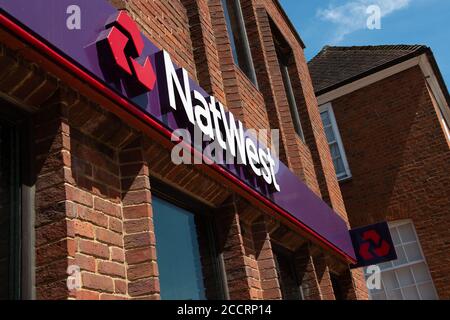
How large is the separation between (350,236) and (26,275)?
6.39m

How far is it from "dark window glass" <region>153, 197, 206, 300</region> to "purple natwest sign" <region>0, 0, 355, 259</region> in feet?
1.89

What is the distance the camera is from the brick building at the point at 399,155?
40.1 feet

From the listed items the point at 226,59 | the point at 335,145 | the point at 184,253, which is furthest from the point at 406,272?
the point at 184,253

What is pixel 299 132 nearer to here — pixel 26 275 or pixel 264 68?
pixel 264 68

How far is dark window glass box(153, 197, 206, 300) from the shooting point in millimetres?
3675

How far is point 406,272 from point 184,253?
1016 centimetres

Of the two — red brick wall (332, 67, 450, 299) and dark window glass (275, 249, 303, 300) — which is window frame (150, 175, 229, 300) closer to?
dark window glass (275, 249, 303, 300)

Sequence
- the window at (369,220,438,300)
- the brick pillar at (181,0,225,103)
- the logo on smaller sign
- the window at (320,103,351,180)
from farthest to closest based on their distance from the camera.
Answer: the window at (320,103,351,180) < the window at (369,220,438,300) < the logo on smaller sign < the brick pillar at (181,0,225,103)

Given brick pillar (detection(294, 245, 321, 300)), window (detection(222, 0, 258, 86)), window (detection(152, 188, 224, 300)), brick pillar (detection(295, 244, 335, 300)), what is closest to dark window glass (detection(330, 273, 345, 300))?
brick pillar (detection(295, 244, 335, 300))

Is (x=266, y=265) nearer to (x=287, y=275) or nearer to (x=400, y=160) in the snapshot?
(x=287, y=275)

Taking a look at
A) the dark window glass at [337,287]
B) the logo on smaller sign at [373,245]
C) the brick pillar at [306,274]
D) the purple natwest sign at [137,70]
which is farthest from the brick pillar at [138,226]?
the dark window glass at [337,287]

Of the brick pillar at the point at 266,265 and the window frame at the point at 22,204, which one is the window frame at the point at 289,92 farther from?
the window frame at the point at 22,204

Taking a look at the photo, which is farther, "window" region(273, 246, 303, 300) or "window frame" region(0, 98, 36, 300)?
"window" region(273, 246, 303, 300)

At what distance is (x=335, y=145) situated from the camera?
46.6 feet
